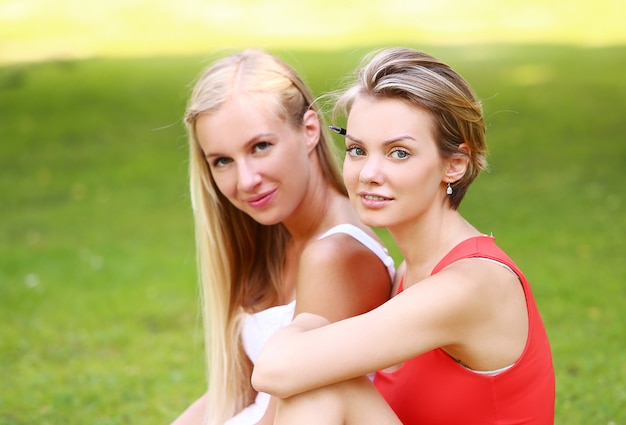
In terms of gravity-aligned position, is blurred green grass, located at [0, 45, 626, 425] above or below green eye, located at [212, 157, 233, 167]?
below

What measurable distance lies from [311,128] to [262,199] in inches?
13.8

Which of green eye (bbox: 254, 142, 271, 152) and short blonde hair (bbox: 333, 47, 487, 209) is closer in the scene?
short blonde hair (bbox: 333, 47, 487, 209)

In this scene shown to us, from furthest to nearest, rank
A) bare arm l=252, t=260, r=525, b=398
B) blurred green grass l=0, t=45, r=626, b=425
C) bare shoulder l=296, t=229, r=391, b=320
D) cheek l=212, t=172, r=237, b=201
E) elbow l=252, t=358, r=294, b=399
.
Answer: blurred green grass l=0, t=45, r=626, b=425, cheek l=212, t=172, r=237, b=201, bare shoulder l=296, t=229, r=391, b=320, elbow l=252, t=358, r=294, b=399, bare arm l=252, t=260, r=525, b=398

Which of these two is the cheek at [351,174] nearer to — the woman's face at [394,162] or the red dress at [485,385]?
the woman's face at [394,162]

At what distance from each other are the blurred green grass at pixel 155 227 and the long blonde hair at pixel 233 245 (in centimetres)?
25

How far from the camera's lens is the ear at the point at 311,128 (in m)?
3.60

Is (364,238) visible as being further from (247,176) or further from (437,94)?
(437,94)

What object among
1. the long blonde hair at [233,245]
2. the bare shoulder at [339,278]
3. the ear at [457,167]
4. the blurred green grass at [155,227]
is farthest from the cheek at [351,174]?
the long blonde hair at [233,245]

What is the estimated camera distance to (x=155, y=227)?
8922mm

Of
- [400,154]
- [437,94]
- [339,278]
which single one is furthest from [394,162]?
[339,278]

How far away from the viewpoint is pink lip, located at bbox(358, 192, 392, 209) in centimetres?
283

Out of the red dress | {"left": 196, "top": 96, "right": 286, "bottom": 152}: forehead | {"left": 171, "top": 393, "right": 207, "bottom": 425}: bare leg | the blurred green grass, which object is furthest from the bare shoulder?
{"left": 171, "top": 393, "right": 207, "bottom": 425}: bare leg

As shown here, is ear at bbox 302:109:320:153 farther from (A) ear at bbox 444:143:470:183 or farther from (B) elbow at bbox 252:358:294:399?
(B) elbow at bbox 252:358:294:399

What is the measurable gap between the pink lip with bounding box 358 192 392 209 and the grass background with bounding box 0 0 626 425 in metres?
0.72
